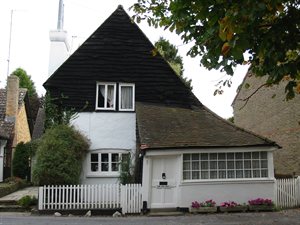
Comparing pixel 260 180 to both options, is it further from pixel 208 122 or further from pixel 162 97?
pixel 162 97

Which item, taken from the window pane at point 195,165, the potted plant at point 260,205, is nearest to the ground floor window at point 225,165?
the window pane at point 195,165

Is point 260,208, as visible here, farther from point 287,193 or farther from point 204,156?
point 204,156

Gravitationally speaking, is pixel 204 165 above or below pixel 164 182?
above

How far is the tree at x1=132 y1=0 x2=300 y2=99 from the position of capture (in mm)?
6035

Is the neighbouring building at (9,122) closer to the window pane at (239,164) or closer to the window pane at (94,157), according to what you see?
the window pane at (94,157)

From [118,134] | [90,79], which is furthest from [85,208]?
[90,79]

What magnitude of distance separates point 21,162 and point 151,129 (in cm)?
1463

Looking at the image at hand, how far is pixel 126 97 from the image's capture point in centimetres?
2248

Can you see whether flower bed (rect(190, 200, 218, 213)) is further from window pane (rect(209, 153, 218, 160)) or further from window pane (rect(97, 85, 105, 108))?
window pane (rect(97, 85, 105, 108))

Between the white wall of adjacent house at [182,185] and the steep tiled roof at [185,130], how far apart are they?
0.33 m

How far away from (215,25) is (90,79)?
15.8m

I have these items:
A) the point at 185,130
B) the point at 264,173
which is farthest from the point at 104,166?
the point at 264,173

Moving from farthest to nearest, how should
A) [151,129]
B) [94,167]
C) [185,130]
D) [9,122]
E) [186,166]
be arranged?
1. [9,122]
2. [94,167]
3. [185,130]
4. [151,129]
5. [186,166]

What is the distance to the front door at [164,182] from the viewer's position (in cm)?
1841
